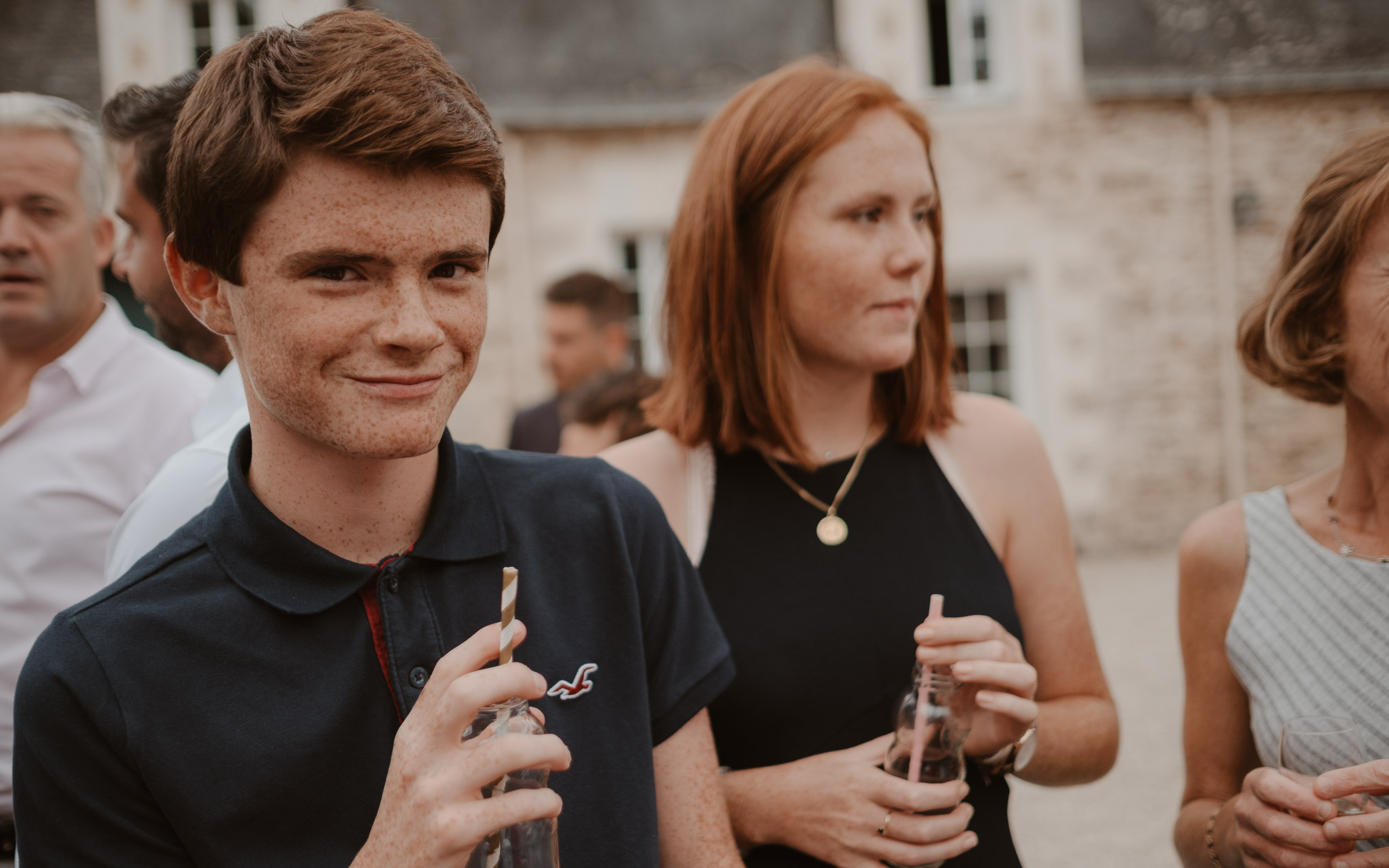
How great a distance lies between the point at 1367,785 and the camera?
5.28 ft

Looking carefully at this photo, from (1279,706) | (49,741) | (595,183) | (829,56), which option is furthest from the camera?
(595,183)

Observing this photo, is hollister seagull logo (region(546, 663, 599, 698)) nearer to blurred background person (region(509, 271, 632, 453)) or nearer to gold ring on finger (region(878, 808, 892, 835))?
gold ring on finger (region(878, 808, 892, 835))

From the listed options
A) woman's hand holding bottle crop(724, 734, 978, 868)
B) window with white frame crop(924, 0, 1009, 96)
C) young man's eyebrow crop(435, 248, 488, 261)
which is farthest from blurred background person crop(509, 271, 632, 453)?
window with white frame crop(924, 0, 1009, 96)

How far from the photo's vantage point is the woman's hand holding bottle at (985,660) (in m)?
1.70

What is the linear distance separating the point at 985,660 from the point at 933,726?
139 millimetres

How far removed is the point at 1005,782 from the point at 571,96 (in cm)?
1014

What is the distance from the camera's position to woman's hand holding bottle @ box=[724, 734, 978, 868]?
5.63 feet

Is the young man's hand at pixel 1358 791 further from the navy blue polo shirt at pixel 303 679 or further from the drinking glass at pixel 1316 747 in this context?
the navy blue polo shirt at pixel 303 679

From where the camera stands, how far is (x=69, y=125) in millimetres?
2666

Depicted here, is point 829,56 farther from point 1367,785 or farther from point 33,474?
point 33,474

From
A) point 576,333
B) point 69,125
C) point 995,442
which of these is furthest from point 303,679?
point 576,333

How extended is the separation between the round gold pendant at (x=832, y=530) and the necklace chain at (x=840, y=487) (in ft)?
0.04

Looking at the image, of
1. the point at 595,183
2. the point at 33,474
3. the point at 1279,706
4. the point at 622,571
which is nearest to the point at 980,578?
the point at 1279,706

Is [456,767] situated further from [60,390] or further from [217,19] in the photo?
[217,19]
